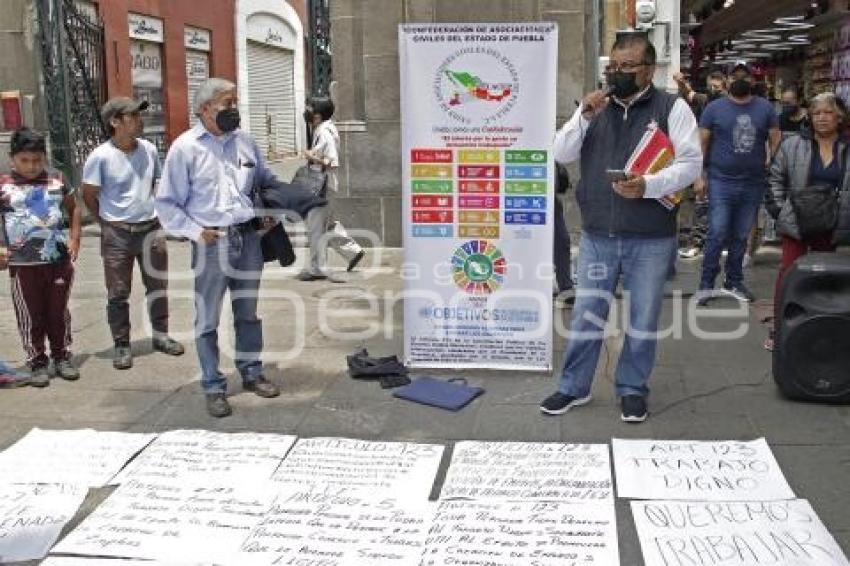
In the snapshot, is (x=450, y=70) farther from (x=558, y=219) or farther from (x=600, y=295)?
(x=558, y=219)

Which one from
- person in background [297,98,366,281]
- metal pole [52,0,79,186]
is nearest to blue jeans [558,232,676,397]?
person in background [297,98,366,281]

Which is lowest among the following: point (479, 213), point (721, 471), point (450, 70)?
point (721, 471)

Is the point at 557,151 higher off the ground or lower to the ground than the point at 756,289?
higher

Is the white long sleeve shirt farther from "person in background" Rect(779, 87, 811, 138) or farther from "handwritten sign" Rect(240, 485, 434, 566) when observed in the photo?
"person in background" Rect(779, 87, 811, 138)

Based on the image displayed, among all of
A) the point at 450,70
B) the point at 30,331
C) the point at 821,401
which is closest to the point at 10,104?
the point at 30,331

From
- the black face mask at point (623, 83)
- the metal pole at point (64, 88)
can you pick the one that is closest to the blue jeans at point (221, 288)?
the black face mask at point (623, 83)

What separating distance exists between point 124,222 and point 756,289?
16.7 feet

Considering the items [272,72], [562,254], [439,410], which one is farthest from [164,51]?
[439,410]

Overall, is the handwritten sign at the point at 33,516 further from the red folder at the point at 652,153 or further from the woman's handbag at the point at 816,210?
the woman's handbag at the point at 816,210

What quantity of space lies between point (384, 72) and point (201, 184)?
5359 millimetres

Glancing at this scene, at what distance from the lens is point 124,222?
6.00 meters

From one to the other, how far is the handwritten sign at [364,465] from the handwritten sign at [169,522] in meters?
0.27

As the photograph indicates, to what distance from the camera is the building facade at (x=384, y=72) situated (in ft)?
31.4

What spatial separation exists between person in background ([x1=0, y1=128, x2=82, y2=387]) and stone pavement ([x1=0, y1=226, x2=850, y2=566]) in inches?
10.1
